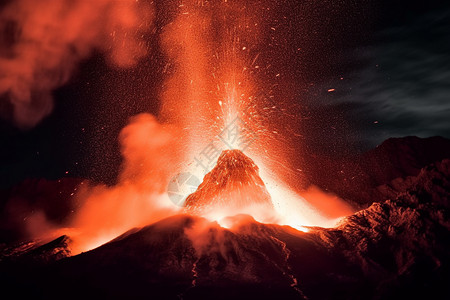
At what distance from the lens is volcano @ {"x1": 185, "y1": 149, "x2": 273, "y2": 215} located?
2472cm

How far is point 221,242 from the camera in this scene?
1814 centimetres

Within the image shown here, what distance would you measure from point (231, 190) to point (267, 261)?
365 inches

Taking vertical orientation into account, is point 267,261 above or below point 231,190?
below

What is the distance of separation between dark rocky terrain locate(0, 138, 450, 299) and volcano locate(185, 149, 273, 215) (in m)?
3.65

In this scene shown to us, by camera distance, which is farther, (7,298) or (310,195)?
(310,195)

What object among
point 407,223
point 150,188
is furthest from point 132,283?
point 150,188

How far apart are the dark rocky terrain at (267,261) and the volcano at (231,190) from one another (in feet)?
12.0

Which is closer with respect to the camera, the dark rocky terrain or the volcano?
the dark rocky terrain

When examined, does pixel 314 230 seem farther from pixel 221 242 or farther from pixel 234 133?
pixel 234 133

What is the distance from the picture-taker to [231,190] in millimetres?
25547

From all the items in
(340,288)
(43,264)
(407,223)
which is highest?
(43,264)

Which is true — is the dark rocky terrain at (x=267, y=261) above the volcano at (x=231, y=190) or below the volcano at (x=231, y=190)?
below

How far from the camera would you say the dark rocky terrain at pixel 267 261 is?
558 inches

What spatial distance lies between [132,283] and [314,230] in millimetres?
11957
